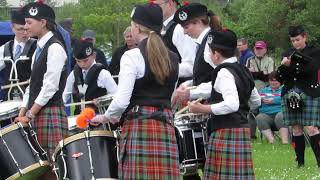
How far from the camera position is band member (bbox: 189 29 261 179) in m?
5.16

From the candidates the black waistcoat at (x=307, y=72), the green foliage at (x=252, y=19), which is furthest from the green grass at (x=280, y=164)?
the green foliage at (x=252, y=19)

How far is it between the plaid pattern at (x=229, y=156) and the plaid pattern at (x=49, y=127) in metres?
1.57

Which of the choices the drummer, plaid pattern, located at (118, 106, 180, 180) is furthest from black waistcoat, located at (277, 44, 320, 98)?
plaid pattern, located at (118, 106, 180, 180)

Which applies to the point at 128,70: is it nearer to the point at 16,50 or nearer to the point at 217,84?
the point at 217,84

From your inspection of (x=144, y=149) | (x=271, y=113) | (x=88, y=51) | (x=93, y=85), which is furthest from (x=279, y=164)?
(x=144, y=149)

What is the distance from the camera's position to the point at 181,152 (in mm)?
5375

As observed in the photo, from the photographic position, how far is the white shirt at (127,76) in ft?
15.4

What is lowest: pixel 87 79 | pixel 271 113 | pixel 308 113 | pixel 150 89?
pixel 271 113

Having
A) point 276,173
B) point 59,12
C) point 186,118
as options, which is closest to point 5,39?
point 276,173

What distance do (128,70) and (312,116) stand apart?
3.91 meters

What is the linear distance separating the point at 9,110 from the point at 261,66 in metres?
6.53

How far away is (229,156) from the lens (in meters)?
5.20

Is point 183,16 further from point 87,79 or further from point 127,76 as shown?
point 87,79

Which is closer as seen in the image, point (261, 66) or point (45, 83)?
point (45, 83)
